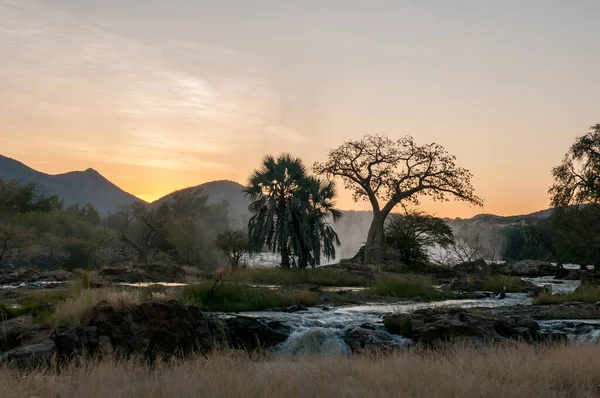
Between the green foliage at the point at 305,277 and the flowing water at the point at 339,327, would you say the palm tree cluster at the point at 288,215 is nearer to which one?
the green foliage at the point at 305,277

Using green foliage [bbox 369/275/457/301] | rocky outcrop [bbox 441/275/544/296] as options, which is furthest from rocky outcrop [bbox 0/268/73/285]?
rocky outcrop [bbox 441/275/544/296]

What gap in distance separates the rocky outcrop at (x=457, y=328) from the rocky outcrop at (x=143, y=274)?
1817cm

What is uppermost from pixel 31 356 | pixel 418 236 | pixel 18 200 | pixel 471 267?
pixel 18 200

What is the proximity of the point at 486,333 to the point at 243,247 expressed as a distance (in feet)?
104

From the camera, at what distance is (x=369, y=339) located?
1524cm

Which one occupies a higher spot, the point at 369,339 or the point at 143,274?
the point at 143,274

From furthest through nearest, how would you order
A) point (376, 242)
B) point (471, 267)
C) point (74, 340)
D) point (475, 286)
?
point (471, 267) → point (376, 242) → point (475, 286) → point (74, 340)

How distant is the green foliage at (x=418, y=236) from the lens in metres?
50.2

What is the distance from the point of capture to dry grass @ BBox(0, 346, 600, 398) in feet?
24.0

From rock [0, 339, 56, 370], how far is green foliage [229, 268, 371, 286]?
67.0ft

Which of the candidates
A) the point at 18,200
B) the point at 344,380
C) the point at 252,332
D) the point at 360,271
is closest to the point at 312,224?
the point at 360,271

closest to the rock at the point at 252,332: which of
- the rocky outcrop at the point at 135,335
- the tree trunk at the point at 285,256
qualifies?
the rocky outcrop at the point at 135,335

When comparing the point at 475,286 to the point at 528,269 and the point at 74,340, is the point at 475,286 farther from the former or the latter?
the point at 74,340

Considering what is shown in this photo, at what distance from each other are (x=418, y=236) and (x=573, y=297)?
26.1 m
